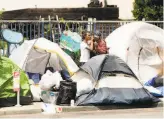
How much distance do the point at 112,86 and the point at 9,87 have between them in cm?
266

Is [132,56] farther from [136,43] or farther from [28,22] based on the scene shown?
[28,22]

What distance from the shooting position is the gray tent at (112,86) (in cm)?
1223

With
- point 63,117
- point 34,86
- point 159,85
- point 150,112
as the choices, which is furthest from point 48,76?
point 159,85

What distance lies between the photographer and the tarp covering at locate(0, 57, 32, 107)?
12.0 metres

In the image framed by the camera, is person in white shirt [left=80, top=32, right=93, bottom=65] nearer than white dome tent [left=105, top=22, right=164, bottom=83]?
Yes

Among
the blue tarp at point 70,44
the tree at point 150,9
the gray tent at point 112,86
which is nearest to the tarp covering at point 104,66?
the gray tent at point 112,86

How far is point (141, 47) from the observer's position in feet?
51.6

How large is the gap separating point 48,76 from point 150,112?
2.80m

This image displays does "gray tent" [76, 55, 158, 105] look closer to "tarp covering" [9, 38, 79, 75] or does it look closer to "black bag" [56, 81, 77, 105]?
"black bag" [56, 81, 77, 105]

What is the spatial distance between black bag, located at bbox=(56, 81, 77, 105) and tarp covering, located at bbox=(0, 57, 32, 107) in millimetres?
807

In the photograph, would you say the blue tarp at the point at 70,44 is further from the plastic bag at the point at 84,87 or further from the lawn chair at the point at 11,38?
the plastic bag at the point at 84,87

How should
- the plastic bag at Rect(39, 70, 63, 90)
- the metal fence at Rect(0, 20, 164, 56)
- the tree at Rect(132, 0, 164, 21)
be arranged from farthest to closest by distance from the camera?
the tree at Rect(132, 0, 164, 21), the metal fence at Rect(0, 20, 164, 56), the plastic bag at Rect(39, 70, 63, 90)

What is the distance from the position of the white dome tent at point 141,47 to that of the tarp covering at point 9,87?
13.4 feet

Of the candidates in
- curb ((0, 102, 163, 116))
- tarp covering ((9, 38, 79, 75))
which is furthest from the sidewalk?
tarp covering ((9, 38, 79, 75))
